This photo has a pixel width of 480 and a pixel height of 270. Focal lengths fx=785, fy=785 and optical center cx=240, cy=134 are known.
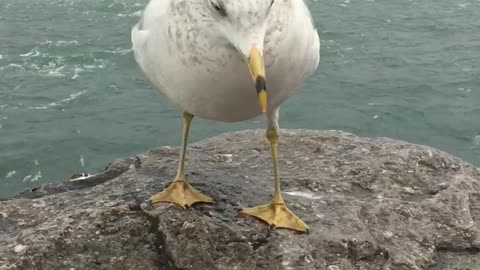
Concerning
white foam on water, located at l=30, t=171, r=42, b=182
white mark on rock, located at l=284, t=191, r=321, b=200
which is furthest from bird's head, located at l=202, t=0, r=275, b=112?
white foam on water, located at l=30, t=171, r=42, b=182

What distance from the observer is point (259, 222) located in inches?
201

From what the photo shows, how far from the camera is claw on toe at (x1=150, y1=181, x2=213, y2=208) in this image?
17.1 feet

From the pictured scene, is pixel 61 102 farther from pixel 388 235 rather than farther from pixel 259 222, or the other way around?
pixel 388 235

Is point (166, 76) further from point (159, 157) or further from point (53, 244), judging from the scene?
point (159, 157)

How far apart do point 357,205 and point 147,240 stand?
5.02 ft

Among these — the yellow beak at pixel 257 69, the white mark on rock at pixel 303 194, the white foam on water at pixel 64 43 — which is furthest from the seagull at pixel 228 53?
the white foam on water at pixel 64 43

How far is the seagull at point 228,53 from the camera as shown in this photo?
373cm

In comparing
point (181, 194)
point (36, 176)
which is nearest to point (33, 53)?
point (36, 176)

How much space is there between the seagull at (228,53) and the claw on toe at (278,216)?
0.81m

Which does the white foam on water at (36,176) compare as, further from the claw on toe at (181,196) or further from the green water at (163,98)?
the claw on toe at (181,196)

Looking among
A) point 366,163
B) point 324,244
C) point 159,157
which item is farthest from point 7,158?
point 324,244

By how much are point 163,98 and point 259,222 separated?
14360mm

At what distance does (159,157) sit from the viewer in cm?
673

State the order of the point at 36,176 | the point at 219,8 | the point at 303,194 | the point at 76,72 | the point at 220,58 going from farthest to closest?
the point at 76,72, the point at 36,176, the point at 303,194, the point at 220,58, the point at 219,8
